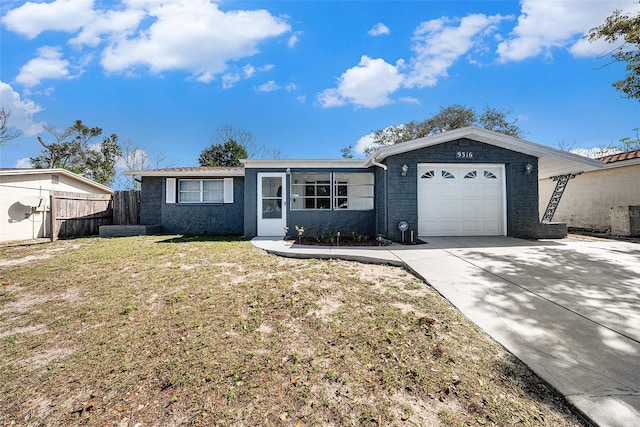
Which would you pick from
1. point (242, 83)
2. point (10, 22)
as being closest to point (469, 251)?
point (10, 22)

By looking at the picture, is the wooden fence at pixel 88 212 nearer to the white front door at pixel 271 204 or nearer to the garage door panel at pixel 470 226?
the white front door at pixel 271 204

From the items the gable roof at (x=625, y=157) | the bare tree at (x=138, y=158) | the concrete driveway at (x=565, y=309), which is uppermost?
the bare tree at (x=138, y=158)

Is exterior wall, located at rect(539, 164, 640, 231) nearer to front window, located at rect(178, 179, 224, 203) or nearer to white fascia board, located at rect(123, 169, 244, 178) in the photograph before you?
white fascia board, located at rect(123, 169, 244, 178)

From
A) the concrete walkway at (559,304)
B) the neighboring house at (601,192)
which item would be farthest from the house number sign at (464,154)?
the neighboring house at (601,192)

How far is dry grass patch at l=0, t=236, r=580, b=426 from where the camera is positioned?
1750 millimetres

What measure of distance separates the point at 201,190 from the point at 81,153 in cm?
1927

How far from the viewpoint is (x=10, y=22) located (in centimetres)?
809

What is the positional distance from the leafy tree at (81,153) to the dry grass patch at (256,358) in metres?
23.7

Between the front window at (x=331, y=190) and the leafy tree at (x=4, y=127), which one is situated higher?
the leafy tree at (x=4, y=127)

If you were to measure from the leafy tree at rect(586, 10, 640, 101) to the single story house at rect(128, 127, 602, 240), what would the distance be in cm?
322

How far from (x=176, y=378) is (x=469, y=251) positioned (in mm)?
5875

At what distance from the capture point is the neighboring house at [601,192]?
30.5 ft

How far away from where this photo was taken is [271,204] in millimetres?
9375

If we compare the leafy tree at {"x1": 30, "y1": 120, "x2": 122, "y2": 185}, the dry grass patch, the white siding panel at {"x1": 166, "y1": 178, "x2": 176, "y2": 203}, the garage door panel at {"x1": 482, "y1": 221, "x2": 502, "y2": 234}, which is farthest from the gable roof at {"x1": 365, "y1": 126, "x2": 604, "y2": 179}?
the leafy tree at {"x1": 30, "y1": 120, "x2": 122, "y2": 185}
